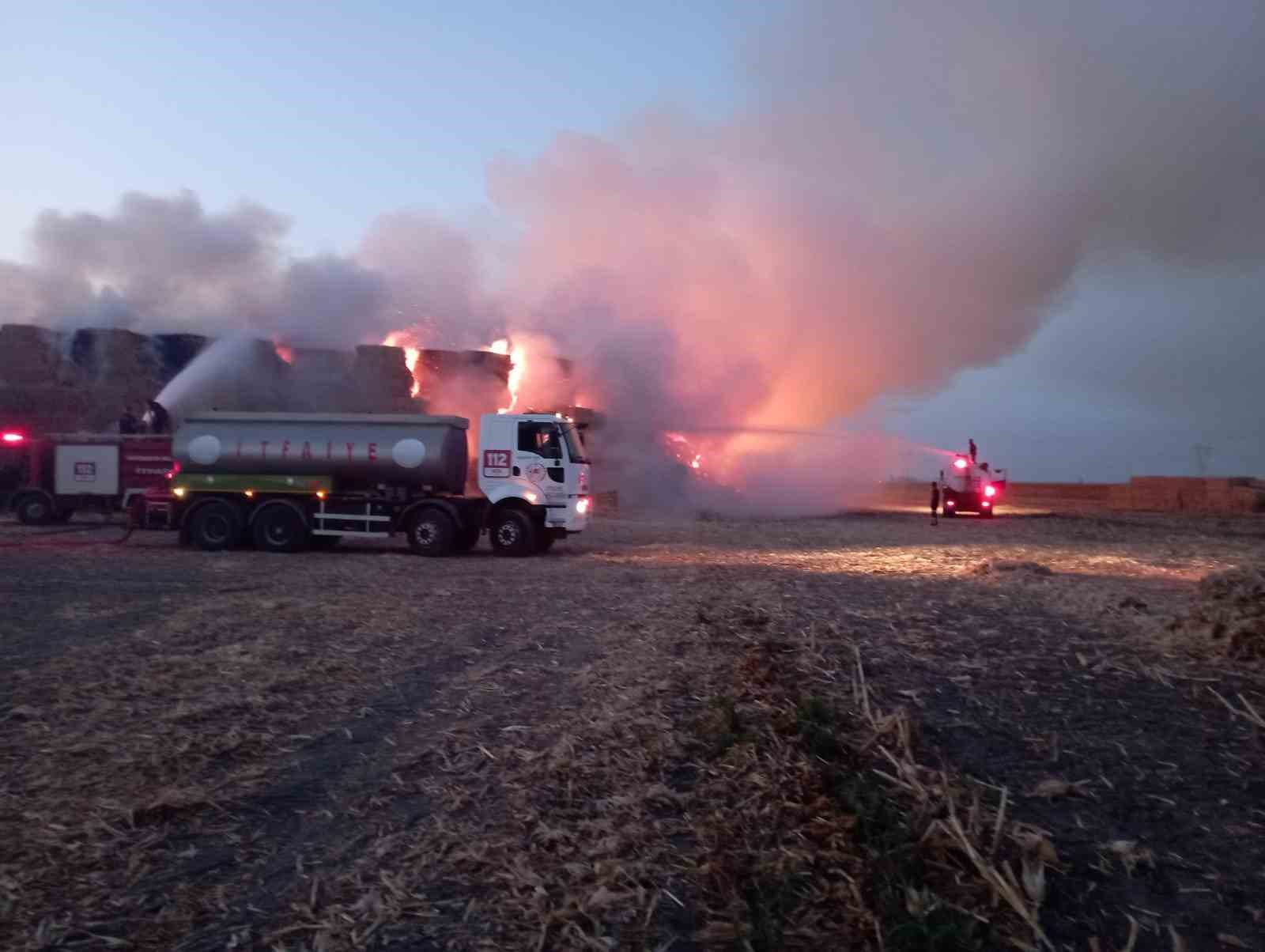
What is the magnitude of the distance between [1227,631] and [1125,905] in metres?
5.05

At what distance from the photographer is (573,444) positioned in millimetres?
24656

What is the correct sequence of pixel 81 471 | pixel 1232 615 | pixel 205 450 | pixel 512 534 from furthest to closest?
pixel 81 471, pixel 205 450, pixel 512 534, pixel 1232 615

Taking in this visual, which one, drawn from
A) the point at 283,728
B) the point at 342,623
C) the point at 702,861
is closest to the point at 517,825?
the point at 702,861

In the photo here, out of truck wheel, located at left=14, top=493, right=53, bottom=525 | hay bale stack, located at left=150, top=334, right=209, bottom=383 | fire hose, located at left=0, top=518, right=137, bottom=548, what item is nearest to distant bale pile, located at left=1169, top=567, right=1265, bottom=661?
fire hose, located at left=0, top=518, right=137, bottom=548

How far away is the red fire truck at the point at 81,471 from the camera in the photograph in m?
29.9

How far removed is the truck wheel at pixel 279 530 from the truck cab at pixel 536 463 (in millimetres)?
4854

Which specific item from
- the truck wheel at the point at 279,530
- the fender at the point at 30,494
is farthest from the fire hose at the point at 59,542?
the truck wheel at the point at 279,530

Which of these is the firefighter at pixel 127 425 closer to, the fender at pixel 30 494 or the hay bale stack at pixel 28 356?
the fender at pixel 30 494

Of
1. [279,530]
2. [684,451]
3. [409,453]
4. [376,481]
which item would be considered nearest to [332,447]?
[376,481]

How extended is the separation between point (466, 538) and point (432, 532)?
3.41ft

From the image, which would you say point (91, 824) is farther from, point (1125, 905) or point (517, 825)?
point (1125, 905)

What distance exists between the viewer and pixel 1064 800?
18.5 feet

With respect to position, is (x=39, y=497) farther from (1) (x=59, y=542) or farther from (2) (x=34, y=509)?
(1) (x=59, y=542)

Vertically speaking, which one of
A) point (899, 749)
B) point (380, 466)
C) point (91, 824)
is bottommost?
point (91, 824)
